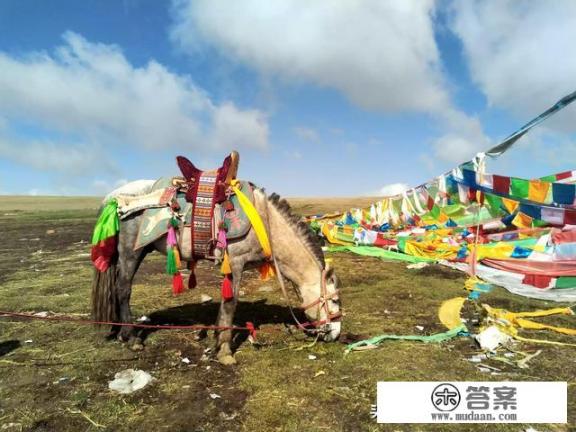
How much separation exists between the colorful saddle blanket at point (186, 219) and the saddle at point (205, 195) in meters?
0.04

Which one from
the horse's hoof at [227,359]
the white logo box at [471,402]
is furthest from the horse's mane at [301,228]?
the white logo box at [471,402]

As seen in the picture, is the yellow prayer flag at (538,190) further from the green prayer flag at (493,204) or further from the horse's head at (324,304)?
the horse's head at (324,304)

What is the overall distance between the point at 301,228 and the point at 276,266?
2.54 feet

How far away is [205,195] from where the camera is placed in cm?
626

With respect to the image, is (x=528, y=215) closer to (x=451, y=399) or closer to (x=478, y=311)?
(x=478, y=311)

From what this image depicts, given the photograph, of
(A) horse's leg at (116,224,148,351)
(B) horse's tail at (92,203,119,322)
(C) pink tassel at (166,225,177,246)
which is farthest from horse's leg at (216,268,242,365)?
(B) horse's tail at (92,203,119,322)

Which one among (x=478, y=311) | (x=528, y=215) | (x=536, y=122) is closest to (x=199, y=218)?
A: (x=478, y=311)

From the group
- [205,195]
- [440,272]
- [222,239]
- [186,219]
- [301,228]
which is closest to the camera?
[222,239]

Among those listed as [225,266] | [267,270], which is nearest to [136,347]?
[225,266]

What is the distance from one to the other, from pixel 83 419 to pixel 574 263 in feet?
39.5

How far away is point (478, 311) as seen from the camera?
27.4 ft

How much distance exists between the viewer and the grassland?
449 cm

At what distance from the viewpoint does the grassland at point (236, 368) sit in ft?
14.7

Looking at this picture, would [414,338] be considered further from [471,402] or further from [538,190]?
[538,190]
